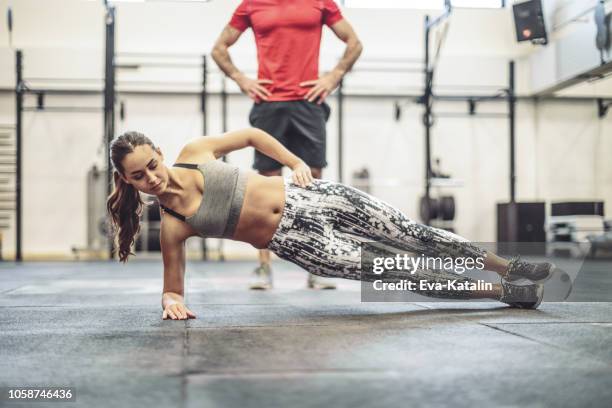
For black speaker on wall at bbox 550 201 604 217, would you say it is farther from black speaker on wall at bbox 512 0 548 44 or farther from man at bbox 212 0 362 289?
man at bbox 212 0 362 289

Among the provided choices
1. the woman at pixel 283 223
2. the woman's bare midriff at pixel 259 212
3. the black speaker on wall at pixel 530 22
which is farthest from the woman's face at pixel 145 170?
the black speaker on wall at pixel 530 22

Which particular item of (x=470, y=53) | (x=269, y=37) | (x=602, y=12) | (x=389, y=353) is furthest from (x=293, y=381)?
(x=470, y=53)

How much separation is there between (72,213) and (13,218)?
57 cm

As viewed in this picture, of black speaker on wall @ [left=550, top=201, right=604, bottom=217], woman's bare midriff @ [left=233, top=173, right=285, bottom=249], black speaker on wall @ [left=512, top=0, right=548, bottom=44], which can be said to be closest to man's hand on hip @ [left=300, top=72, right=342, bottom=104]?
woman's bare midriff @ [left=233, top=173, right=285, bottom=249]

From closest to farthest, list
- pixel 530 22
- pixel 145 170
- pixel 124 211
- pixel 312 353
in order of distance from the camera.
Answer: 1. pixel 312 353
2. pixel 145 170
3. pixel 124 211
4. pixel 530 22

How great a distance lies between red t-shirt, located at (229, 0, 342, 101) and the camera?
255 centimetres

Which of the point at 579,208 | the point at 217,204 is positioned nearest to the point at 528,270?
the point at 217,204

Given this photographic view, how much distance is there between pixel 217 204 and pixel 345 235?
0.38 meters

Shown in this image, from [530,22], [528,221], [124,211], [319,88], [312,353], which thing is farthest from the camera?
[528,221]

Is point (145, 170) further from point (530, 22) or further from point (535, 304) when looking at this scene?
point (530, 22)

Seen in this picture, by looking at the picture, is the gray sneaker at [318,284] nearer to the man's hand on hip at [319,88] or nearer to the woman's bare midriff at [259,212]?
the man's hand on hip at [319,88]

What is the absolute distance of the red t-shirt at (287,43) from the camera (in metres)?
2.55

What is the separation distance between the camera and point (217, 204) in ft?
5.80

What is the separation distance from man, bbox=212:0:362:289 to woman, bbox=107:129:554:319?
2.10ft
